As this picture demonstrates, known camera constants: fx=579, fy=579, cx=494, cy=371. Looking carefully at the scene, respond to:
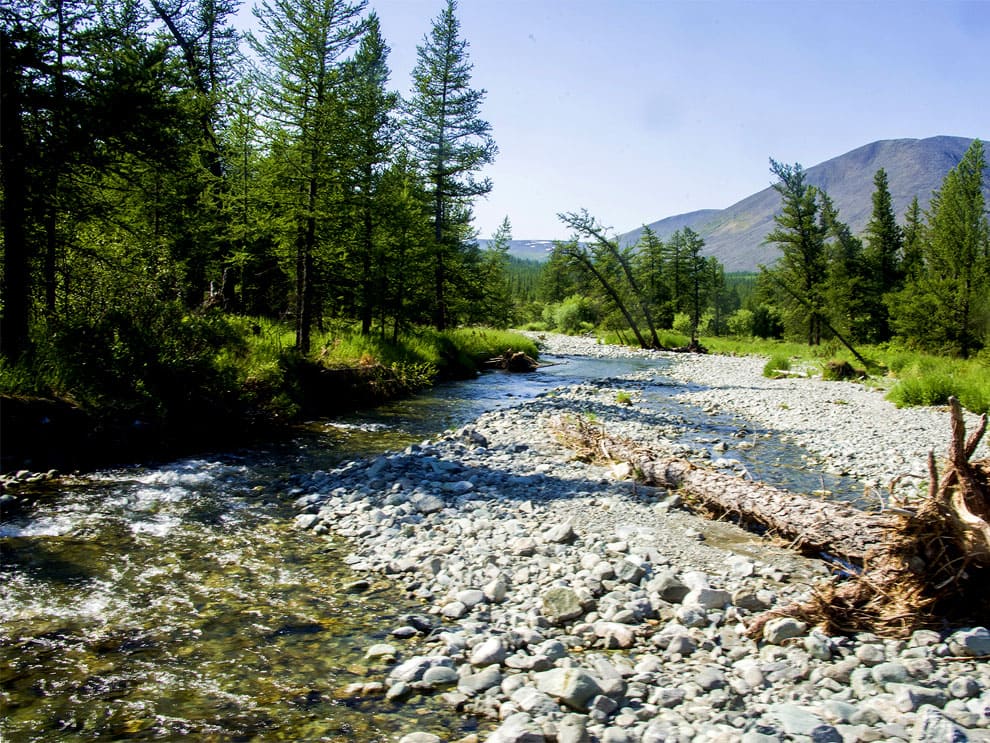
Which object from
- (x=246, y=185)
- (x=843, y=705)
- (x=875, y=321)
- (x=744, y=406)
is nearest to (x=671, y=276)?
(x=875, y=321)

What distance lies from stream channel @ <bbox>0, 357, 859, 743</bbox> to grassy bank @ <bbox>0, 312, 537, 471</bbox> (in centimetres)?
94

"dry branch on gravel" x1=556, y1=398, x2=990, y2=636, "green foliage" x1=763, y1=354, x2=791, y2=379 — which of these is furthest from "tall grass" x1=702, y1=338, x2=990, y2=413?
"dry branch on gravel" x1=556, y1=398, x2=990, y2=636

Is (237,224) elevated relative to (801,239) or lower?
lower

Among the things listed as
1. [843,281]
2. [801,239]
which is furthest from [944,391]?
[801,239]

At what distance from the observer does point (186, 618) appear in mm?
4617

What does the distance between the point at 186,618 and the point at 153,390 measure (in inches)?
258

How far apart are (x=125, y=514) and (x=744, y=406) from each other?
48.9ft

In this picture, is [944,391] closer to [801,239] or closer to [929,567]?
[929,567]

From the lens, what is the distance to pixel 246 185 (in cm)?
1673

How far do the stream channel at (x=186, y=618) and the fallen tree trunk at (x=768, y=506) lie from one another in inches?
78.3

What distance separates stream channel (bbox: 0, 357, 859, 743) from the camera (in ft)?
11.4

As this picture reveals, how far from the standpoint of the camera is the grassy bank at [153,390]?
8594 millimetres

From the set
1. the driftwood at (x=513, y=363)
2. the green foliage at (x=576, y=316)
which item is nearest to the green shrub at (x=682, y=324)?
the green foliage at (x=576, y=316)

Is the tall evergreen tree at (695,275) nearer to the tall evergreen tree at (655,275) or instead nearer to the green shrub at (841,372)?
the tall evergreen tree at (655,275)
